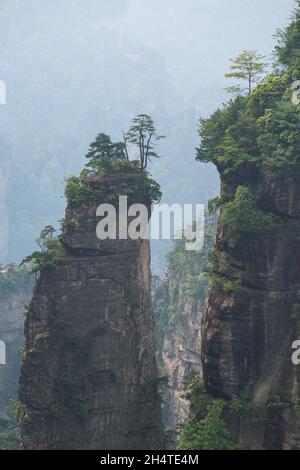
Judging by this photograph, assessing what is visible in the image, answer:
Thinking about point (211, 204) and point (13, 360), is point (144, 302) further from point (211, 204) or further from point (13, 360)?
point (13, 360)

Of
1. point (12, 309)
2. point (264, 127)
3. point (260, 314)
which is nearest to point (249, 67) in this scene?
point (264, 127)

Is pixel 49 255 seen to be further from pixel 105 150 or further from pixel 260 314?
pixel 260 314

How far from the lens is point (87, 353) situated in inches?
1344

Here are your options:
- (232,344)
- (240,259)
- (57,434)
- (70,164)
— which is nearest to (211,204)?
(240,259)

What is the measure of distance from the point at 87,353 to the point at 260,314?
330 inches

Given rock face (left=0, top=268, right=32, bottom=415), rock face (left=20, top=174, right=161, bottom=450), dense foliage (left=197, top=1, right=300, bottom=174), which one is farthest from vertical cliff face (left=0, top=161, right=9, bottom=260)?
dense foliage (left=197, top=1, right=300, bottom=174)

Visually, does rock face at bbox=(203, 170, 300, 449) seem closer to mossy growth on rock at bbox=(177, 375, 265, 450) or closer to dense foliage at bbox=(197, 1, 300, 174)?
mossy growth on rock at bbox=(177, 375, 265, 450)

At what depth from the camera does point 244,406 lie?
2972 cm

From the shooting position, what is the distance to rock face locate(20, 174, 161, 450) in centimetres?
3381

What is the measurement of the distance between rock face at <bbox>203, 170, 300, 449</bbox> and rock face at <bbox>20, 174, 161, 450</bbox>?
15.0 ft
